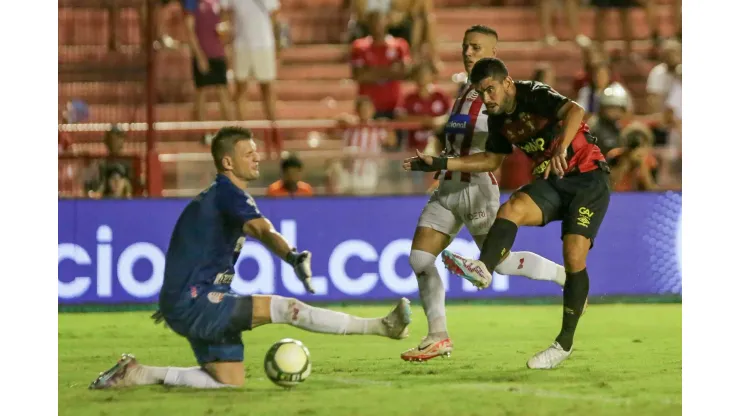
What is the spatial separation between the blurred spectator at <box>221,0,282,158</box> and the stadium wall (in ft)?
8.59

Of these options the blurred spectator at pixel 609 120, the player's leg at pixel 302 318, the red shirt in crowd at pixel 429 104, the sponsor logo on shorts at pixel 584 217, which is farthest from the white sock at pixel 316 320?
the red shirt in crowd at pixel 429 104

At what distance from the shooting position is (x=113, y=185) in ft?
45.7

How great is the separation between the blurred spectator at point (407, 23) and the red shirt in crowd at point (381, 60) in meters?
0.46

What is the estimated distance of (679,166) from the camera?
14891 mm

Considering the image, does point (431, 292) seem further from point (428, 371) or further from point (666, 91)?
point (666, 91)

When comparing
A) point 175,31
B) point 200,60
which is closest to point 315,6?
point 175,31

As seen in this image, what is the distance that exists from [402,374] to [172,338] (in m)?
3.08

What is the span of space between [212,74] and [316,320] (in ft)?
27.2

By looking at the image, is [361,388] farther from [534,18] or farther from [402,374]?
[534,18]

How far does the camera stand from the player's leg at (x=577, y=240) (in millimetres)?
9055

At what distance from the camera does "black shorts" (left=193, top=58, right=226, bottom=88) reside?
1606cm

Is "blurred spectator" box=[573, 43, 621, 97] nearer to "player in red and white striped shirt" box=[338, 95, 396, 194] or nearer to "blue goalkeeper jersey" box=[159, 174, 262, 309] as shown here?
"player in red and white striped shirt" box=[338, 95, 396, 194]

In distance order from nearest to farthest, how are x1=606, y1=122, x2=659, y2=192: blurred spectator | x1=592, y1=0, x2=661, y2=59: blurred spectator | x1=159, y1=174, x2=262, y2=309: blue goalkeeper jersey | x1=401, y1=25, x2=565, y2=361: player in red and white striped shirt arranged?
1. x1=159, y1=174, x2=262, y2=309: blue goalkeeper jersey
2. x1=401, y1=25, x2=565, y2=361: player in red and white striped shirt
3. x1=606, y1=122, x2=659, y2=192: blurred spectator
4. x1=592, y1=0, x2=661, y2=59: blurred spectator

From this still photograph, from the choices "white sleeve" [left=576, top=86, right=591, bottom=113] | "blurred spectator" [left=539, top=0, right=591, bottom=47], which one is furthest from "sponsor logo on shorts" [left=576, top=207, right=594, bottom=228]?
"blurred spectator" [left=539, top=0, right=591, bottom=47]
